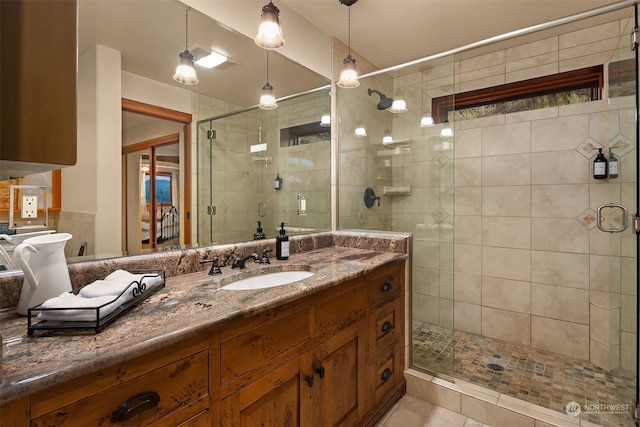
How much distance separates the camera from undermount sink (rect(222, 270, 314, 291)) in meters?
1.43

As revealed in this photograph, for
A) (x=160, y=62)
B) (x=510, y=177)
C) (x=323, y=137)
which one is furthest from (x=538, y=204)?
(x=160, y=62)

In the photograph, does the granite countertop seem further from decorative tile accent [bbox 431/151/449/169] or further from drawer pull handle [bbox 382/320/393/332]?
decorative tile accent [bbox 431/151/449/169]

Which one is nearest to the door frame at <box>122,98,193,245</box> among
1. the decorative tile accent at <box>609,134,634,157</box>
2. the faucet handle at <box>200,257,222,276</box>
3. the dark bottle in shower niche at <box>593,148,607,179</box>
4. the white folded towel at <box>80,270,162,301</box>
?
the faucet handle at <box>200,257,222,276</box>

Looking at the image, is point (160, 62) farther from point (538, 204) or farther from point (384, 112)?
point (538, 204)

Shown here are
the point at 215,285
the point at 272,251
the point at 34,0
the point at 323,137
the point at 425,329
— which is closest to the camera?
the point at 34,0

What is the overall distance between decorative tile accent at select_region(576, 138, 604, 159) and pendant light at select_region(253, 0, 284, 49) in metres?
2.32

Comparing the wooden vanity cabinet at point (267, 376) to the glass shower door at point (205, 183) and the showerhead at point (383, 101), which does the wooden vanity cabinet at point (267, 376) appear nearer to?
the glass shower door at point (205, 183)

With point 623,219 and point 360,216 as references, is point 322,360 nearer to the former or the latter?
point 360,216

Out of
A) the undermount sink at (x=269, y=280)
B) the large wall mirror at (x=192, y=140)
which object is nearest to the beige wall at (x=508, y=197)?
the large wall mirror at (x=192, y=140)

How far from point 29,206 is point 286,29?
1706mm

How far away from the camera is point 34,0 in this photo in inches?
19.8

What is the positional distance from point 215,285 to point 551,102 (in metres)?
2.92

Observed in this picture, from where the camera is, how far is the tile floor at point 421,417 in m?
1.70

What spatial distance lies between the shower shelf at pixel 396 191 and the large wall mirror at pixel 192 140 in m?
0.80
